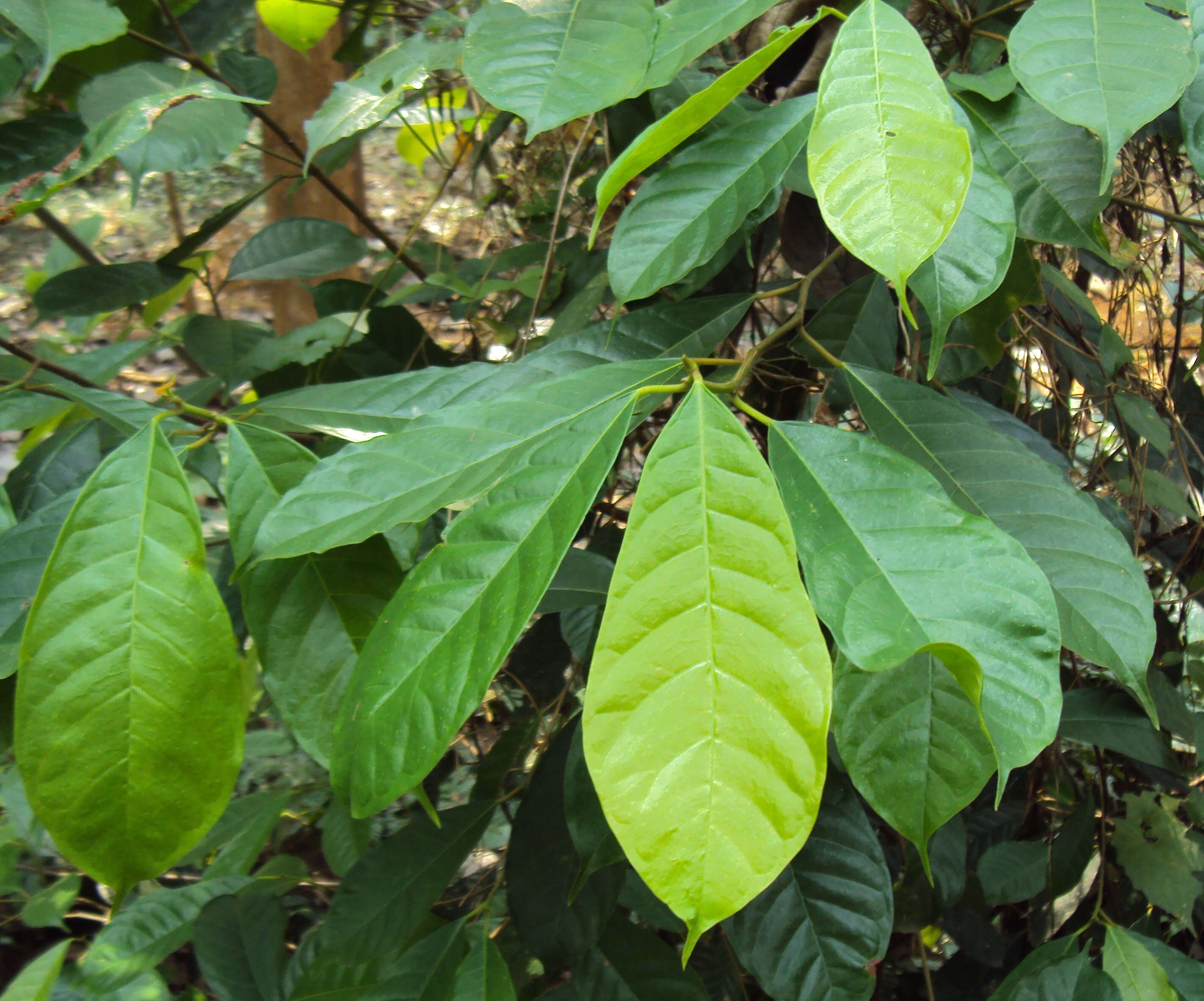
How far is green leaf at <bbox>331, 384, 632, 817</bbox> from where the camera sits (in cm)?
38

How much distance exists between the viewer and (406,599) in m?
0.42

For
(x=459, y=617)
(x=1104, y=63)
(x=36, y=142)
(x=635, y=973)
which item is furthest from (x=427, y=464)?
(x=36, y=142)

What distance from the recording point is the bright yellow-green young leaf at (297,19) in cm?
107

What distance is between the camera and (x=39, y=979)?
928 millimetres

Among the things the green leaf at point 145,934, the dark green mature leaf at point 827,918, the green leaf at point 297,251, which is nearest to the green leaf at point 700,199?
the dark green mature leaf at point 827,918

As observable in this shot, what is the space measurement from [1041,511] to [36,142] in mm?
942

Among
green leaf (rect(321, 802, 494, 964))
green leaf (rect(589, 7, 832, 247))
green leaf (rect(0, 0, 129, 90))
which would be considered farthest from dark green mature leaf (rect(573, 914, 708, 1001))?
green leaf (rect(0, 0, 129, 90))

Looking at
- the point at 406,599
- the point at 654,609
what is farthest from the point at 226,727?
the point at 654,609

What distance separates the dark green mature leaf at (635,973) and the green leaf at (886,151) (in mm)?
637

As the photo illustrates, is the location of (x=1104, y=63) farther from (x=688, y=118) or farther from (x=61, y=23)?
(x=61, y=23)

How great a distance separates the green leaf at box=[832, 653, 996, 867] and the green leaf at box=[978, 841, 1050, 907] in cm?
64

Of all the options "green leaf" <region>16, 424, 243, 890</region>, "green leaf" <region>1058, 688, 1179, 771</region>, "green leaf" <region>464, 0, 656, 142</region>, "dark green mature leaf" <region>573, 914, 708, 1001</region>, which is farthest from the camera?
"green leaf" <region>1058, 688, 1179, 771</region>

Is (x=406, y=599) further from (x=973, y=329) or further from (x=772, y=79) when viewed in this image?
(x=772, y=79)

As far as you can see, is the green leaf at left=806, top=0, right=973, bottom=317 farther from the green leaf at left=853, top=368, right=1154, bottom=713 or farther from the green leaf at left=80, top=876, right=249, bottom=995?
the green leaf at left=80, top=876, right=249, bottom=995
